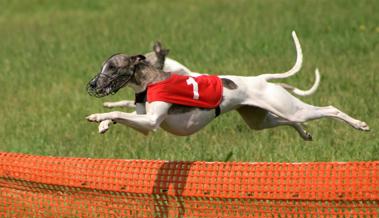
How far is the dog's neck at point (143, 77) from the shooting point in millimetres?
6555

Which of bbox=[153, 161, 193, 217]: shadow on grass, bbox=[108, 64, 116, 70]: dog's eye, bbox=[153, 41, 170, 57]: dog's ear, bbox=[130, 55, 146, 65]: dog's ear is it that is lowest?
bbox=[153, 161, 193, 217]: shadow on grass

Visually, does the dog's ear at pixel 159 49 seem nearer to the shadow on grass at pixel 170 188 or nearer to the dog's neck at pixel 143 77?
the dog's neck at pixel 143 77

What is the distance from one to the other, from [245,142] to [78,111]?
308cm

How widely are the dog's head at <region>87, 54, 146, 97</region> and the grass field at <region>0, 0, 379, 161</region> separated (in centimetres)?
201

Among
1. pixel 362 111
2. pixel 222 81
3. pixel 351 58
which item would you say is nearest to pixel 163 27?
pixel 351 58

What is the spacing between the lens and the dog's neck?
6.55 m

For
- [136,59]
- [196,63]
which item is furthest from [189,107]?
[196,63]

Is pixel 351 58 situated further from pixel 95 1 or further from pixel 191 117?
pixel 95 1

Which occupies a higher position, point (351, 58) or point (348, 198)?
point (351, 58)

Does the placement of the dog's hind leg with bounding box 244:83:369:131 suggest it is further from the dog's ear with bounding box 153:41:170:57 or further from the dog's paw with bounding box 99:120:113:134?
the dog's paw with bounding box 99:120:113:134

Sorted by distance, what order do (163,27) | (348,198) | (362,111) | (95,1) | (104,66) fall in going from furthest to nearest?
(95,1) < (163,27) < (362,111) < (104,66) < (348,198)

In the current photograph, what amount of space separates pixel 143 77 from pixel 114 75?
272 millimetres

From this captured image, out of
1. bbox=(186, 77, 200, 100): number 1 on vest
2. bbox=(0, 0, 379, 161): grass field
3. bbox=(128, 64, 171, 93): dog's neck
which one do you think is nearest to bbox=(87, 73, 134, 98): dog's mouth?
bbox=(128, 64, 171, 93): dog's neck

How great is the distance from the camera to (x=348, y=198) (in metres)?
5.71
